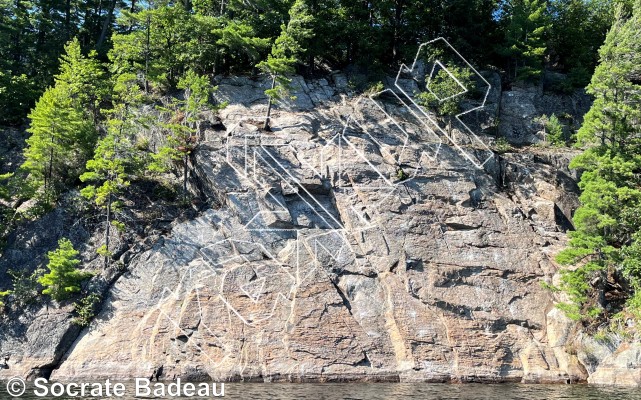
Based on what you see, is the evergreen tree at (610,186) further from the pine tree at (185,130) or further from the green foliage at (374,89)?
the pine tree at (185,130)

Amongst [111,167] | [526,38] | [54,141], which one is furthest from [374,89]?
[54,141]

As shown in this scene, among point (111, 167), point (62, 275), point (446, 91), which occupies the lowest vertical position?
point (62, 275)

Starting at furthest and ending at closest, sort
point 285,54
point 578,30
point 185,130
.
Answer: point 578,30 < point 285,54 < point 185,130

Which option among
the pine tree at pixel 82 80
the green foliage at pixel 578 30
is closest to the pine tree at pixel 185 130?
the pine tree at pixel 82 80

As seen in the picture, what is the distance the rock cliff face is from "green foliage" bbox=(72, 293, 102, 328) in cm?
39

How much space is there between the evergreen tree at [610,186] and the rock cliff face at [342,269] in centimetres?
224

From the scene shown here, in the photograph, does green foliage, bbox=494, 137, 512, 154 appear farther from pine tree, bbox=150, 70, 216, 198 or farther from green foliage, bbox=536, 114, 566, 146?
pine tree, bbox=150, 70, 216, 198

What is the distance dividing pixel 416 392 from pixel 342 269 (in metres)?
7.84

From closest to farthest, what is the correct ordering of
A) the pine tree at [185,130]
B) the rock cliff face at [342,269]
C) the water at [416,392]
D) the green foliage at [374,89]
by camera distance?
the water at [416,392] → the rock cliff face at [342,269] → the pine tree at [185,130] → the green foliage at [374,89]

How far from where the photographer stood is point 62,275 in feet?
79.3

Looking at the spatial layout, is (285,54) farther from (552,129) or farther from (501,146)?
(552,129)

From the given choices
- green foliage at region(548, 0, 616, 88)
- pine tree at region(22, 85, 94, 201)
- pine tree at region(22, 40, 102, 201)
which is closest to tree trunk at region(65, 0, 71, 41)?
pine tree at region(22, 40, 102, 201)

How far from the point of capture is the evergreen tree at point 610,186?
2302 centimetres

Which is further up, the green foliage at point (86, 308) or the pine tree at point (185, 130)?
the pine tree at point (185, 130)
